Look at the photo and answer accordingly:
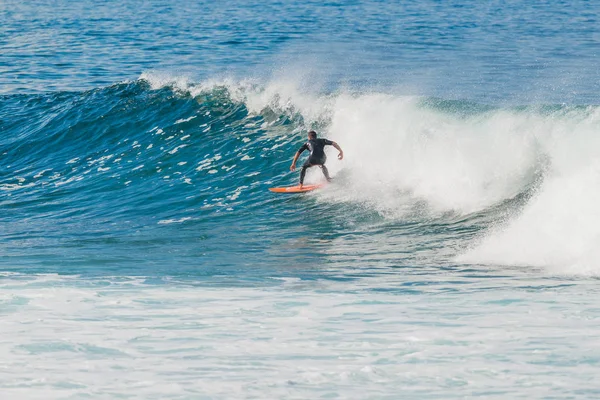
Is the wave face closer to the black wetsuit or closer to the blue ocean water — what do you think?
the blue ocean water

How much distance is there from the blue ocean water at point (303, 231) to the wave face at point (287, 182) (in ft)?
0.19

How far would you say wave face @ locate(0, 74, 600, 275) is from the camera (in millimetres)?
12750

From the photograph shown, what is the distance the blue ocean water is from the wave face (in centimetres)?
6

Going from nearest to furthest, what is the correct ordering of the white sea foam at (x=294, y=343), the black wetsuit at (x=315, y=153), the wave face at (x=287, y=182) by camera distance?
the white sea foam at (x=294, y=343) → the wave face at (x=287, y=182) → the black wetsuit at (x=315, y=153)

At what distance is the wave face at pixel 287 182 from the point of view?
1275cm

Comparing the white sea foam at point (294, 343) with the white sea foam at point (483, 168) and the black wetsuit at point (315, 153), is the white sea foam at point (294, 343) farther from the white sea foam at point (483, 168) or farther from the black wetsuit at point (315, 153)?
the black wetsuit at point (315, 153)

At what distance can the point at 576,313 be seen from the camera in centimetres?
885

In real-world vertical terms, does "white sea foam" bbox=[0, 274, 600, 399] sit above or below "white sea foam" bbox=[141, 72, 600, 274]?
above

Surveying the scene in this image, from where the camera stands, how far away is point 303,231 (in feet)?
48.0

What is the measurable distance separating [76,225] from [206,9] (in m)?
43.5

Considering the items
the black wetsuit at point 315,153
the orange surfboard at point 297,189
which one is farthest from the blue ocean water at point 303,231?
the black wetsuit at point 315,153

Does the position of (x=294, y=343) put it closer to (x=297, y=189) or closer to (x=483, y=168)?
(x=483, y=168)

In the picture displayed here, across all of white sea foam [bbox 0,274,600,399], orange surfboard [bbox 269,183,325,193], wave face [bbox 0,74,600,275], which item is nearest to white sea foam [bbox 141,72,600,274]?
wave face [bbox 0,74,600,275]

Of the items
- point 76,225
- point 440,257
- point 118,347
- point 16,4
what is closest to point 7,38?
point 16,4
